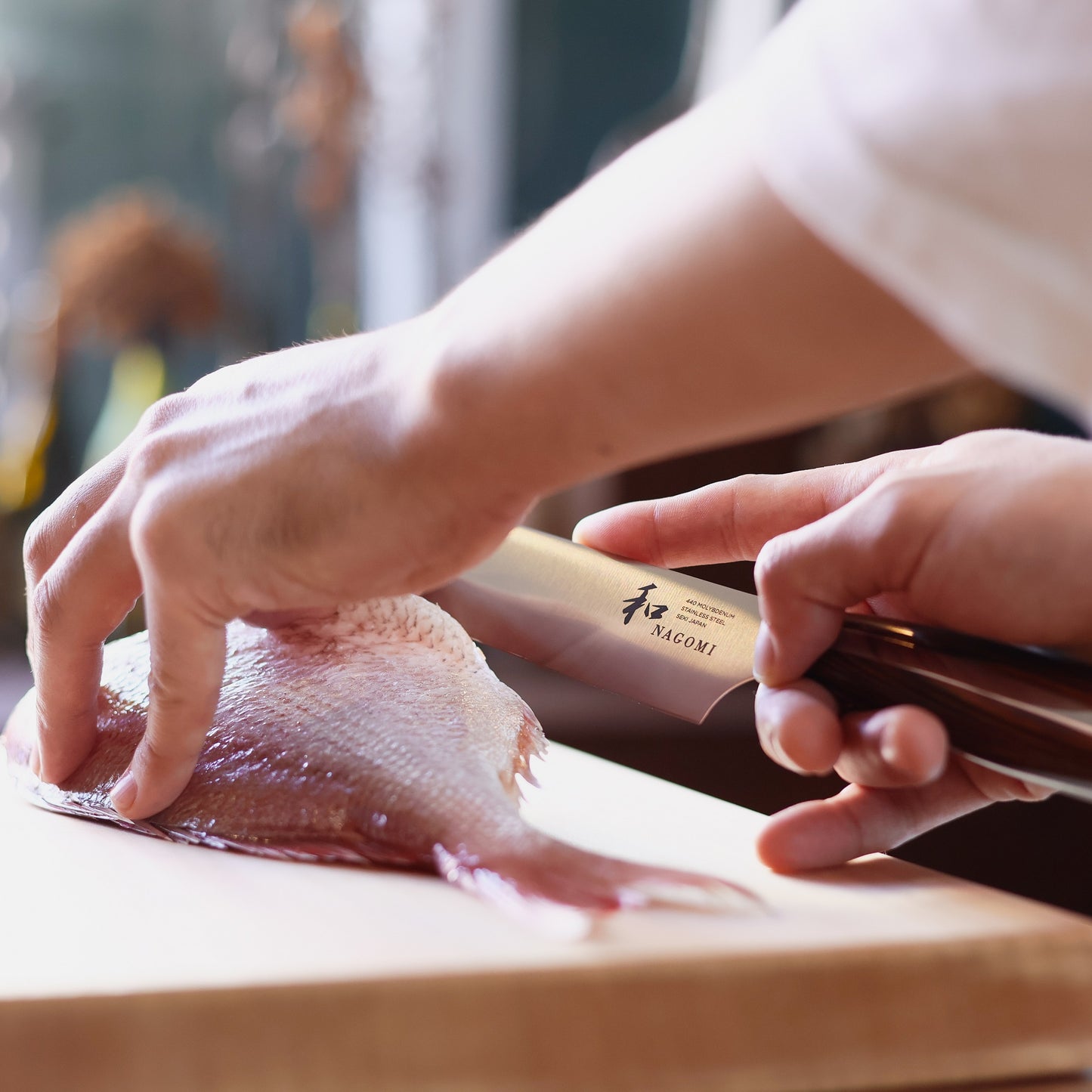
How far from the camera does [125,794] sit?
0.64 m

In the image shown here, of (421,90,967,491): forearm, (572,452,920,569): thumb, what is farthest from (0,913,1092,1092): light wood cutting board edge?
(572,452,920,569): thumb

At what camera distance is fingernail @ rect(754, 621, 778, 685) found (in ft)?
2.00

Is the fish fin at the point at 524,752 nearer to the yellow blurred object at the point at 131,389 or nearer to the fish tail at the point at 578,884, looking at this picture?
the fish tail at the point at 578,884

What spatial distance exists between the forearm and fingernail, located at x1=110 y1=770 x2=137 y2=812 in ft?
1.00

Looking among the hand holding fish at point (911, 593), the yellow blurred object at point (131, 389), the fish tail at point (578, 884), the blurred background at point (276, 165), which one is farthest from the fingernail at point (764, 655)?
the yellow blurred object at point (131, 389)

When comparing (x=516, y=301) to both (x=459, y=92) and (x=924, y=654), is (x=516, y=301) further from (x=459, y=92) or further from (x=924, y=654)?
(x=459, y=92)

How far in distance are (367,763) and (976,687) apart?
31cm

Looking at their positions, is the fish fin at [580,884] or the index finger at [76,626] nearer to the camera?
the fish fin at [580,884]

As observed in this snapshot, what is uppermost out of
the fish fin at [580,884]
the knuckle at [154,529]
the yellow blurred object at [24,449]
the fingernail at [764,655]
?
the knuckle at [154,529]

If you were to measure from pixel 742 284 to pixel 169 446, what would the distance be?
31 cm

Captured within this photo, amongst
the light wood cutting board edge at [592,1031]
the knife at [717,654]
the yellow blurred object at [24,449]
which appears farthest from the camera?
the yellow blurred object at [24,449]

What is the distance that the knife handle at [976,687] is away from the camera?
1.79 feet

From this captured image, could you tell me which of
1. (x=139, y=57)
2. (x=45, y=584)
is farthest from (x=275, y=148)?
(x=45, y=584)

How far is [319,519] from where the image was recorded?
520mm
